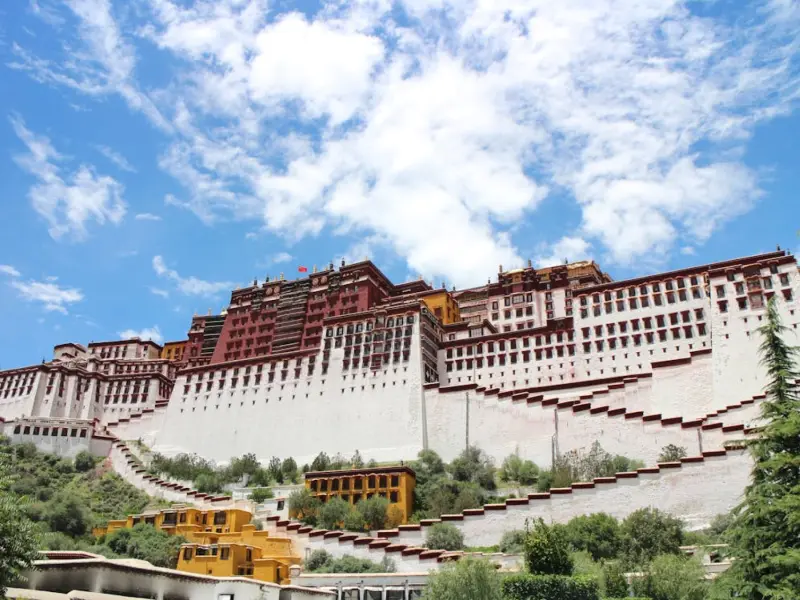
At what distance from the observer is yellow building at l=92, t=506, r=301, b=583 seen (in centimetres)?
3572

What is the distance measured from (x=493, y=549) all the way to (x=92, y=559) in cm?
2069

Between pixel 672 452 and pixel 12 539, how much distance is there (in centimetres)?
3574

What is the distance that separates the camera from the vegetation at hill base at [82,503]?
39875 millimetres

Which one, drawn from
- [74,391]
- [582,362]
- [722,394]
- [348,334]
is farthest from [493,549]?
[74,391]

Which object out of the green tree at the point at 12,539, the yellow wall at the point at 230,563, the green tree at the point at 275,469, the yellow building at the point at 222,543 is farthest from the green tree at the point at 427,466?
the green tree at the point at 12,539

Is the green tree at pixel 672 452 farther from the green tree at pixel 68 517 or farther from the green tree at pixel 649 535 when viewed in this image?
the green tree at pixel 68 517

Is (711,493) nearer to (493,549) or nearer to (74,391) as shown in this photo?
(493,549)

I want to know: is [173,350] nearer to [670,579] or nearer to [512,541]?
[512,541]

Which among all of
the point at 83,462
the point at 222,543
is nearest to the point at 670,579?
the point at 222,543

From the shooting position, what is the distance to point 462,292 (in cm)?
8088

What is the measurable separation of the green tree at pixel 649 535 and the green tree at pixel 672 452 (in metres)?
7.39

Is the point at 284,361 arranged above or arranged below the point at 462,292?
below

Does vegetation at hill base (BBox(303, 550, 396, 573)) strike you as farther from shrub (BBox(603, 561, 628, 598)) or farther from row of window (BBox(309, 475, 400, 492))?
shrub (BBox(603, 561, 628, 598))

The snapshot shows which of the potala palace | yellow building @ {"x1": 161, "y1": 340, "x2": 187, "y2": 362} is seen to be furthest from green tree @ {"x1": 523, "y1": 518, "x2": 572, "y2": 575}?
yellow building @ {"x1": 161, "y1": 340, "x2": 187, "y2": 362}
